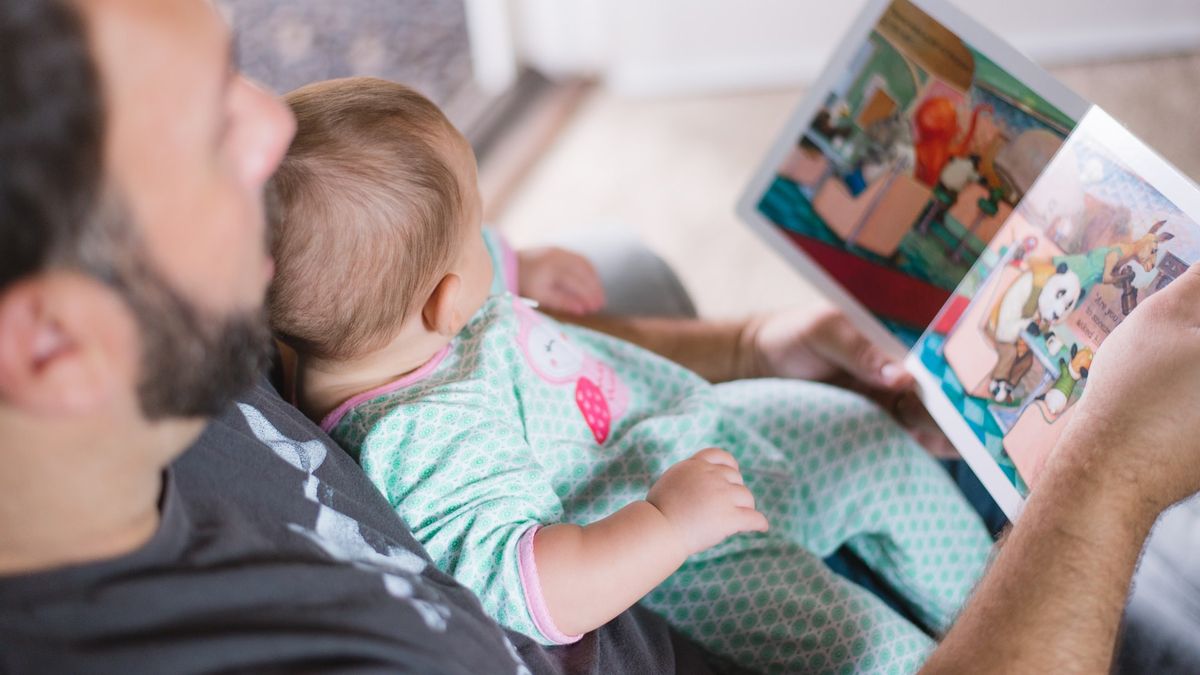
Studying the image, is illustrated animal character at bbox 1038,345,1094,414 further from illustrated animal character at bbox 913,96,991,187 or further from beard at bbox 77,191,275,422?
beard at bbox 77,191,275,422

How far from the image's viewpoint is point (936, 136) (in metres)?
1.08

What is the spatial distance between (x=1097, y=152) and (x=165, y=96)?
79cm

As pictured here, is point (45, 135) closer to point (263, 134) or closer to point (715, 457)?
point (263, 134)

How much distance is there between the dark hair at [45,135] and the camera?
0.47 m

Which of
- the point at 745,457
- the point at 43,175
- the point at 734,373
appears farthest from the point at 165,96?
the point at 734,373

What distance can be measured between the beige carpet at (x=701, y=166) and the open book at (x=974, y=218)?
0.84 meters

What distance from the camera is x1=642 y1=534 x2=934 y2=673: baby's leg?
95 cm

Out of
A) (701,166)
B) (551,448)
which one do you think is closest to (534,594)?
(551,448)

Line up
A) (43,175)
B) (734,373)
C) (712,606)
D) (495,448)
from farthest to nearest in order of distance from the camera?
(734,373), (712,606), (495,448), (43,175)

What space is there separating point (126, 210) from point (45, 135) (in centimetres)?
5

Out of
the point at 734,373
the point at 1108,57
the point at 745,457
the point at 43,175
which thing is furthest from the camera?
the point at 1108,57

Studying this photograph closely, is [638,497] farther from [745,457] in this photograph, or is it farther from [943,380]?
[943,380]

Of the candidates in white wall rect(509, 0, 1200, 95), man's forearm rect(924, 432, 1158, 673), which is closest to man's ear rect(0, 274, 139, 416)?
man's forearm rect(924, 432, 1158, 673)

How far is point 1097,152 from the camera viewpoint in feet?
2.95
